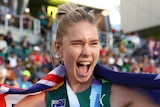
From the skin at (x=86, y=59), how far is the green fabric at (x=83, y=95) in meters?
0.03

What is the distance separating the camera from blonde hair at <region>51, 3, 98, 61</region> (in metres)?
1.95

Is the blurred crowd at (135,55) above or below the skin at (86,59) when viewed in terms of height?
below

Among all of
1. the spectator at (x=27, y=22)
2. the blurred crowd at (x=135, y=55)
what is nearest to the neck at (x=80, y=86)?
the blurred crowd at (x=135, y=55)

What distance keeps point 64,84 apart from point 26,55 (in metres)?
6.80

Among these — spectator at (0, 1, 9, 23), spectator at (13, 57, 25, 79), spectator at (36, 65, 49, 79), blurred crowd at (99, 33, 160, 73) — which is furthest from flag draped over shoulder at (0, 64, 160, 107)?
spectator at (0, 1, 9, 23)

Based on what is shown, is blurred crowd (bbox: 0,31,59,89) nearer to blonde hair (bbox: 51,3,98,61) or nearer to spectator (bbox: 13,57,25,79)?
spectator (bbox: 13,57,25,79)

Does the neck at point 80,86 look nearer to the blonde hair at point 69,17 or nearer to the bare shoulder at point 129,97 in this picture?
the bare shoulder at point 129,97

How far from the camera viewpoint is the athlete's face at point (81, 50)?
6.06ft

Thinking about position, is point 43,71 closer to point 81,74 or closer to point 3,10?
point 3,10

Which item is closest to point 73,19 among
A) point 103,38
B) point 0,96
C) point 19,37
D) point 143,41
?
point 0,96

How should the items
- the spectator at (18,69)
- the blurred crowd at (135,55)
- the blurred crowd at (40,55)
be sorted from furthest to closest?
the blurred crowd at (135,55) → the spectator at (18,69) → the blurred crowd at (40,55)

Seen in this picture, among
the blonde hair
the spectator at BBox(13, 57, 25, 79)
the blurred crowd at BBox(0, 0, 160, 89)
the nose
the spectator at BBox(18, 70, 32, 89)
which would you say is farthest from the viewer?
the spectator at BBox(13, 57, 25, 79)

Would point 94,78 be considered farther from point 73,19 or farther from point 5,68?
point 5,68

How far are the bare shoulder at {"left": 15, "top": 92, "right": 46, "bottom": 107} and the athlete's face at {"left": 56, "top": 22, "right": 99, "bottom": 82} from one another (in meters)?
0.25
